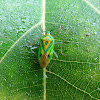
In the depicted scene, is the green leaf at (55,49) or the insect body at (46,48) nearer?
the green leaf at (55,49)

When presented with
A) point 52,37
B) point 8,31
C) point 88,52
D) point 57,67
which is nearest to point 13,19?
point 8,31

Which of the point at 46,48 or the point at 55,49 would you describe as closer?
the point at 55,49

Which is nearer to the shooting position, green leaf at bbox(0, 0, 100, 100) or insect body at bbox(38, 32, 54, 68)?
green leaf at bbox(0, 0, 100, 100)

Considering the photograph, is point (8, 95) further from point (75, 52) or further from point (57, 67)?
point (75, 52)
